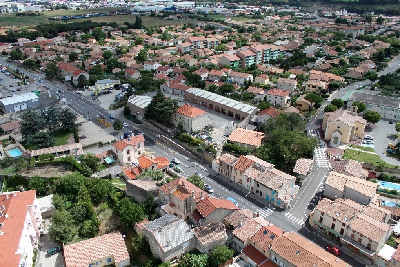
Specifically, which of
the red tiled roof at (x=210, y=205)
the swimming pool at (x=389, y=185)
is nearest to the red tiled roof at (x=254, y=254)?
the red tiled roof at (x=210, y=205)

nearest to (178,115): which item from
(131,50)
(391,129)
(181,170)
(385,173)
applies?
(181,170)

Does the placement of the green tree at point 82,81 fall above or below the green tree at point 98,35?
below

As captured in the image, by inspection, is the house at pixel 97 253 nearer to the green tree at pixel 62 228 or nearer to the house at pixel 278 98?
the green tree at pixel 62 228

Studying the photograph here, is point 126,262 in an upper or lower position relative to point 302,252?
lower

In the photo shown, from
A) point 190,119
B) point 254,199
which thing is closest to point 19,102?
point 190,119

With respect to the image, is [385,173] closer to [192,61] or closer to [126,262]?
[126,262]

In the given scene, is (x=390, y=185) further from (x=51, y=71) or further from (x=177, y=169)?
(x=51, y=71)
